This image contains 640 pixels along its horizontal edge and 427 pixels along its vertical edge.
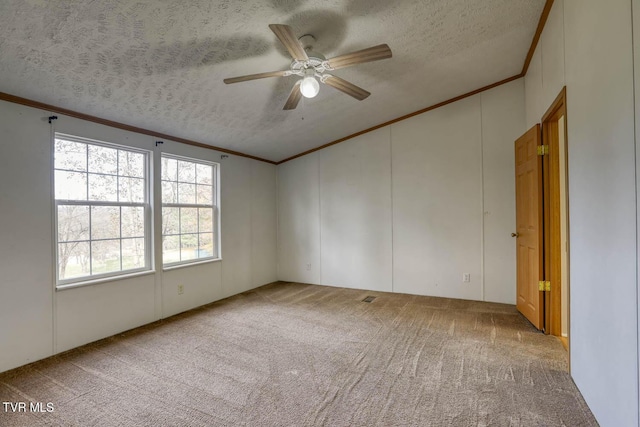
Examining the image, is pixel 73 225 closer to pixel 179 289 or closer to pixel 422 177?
pixel 179 289

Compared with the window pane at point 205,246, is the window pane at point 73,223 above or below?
above

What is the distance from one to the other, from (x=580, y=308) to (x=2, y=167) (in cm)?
463

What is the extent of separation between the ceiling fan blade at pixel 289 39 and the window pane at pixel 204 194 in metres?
2.89

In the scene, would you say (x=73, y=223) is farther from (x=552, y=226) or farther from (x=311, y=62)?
(x=552, y=226)

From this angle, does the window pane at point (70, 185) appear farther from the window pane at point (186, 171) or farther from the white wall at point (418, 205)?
the white wall at point (418, 205)

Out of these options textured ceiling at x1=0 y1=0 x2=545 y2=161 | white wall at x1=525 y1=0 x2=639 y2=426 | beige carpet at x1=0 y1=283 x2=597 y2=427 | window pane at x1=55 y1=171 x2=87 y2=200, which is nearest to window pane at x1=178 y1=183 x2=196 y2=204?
textured ceiling at x1=0 y1=0 x2=545 y2=161

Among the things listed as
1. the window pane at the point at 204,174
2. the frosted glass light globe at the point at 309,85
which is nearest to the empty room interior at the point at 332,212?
the frosted glass light globe at the point at 309,85

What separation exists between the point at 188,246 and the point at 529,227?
4.29 m

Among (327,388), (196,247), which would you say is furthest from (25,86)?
(327,388)

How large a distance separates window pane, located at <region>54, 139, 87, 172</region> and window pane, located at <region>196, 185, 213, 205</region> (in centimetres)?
147

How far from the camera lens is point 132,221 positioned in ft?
11.9

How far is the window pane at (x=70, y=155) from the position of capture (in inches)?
117

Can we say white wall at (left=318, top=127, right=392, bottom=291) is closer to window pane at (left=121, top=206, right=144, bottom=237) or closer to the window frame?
the window frame

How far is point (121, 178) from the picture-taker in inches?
138
